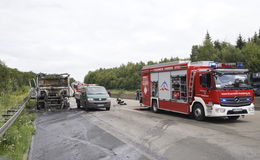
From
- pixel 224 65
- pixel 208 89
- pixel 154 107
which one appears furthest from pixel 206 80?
pixel 154 107

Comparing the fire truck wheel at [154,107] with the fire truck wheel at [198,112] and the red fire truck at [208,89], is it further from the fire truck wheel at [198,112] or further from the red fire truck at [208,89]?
the fire truck wheel at [198,112]

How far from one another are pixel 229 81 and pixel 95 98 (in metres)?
10.1

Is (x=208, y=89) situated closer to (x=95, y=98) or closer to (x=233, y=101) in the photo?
(x=233, y=101)

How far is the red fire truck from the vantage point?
12.5 m

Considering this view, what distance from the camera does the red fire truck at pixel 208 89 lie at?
41.2 feet

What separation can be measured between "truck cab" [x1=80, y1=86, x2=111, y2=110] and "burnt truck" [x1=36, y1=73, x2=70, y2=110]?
161 centimetres

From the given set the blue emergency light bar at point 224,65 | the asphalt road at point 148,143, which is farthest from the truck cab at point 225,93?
the asphalt road at point 148,143

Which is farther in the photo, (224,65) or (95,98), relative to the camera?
(95,98)

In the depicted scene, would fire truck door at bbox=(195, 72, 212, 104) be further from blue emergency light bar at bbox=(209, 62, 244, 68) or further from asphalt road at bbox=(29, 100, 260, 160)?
asphalt road at bbox=(29, 100, 260, 160)

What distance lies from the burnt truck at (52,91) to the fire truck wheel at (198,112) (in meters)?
11.1

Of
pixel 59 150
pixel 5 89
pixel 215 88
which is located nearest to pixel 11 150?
pixel 59 150

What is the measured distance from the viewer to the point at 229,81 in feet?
42.0

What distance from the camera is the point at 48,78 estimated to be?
22672 millimetres

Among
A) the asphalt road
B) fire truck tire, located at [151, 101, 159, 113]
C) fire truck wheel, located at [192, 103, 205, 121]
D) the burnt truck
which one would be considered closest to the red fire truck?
fire truck wheel, located at [192, 103, 205, 121]
